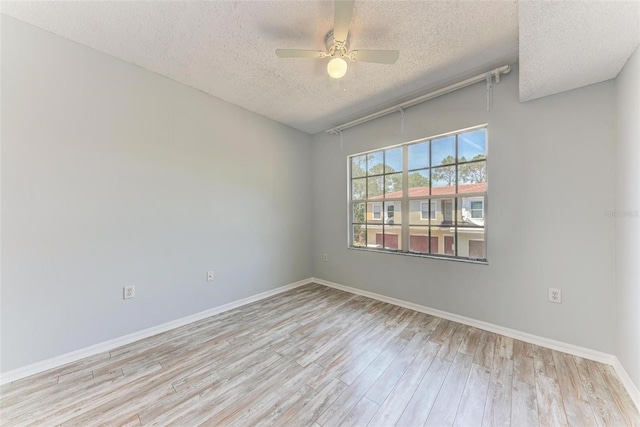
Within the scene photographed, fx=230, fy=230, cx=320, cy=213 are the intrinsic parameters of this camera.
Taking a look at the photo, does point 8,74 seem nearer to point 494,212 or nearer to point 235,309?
point 235,309

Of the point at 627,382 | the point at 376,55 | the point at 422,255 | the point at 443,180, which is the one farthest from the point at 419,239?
the point at 376,55

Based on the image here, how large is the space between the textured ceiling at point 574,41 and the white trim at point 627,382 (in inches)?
88.7

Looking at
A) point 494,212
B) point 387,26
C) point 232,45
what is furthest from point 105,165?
point 494,212

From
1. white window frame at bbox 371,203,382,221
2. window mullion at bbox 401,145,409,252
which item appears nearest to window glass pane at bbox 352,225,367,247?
white window frame at bbox 371,203,382,221

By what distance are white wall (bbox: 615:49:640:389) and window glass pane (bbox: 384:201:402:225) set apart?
186cm

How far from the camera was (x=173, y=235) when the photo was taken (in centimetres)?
255

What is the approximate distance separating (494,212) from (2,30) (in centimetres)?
441

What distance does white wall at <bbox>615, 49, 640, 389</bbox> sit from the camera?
1.54m

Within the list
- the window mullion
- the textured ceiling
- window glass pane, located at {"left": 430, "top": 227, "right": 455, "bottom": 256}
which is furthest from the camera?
the window mullion

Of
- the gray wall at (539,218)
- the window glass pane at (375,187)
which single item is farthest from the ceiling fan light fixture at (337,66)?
the window glass pane at (375,187)

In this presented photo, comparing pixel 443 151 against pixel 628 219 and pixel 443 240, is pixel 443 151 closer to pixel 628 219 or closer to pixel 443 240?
pixel 443 240

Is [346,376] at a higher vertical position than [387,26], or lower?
lower

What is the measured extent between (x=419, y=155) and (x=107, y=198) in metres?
3.44

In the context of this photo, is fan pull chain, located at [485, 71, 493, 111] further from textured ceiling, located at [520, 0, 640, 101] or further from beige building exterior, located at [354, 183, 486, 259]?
beige building exterior, located at [354, 183, 486, 259]
